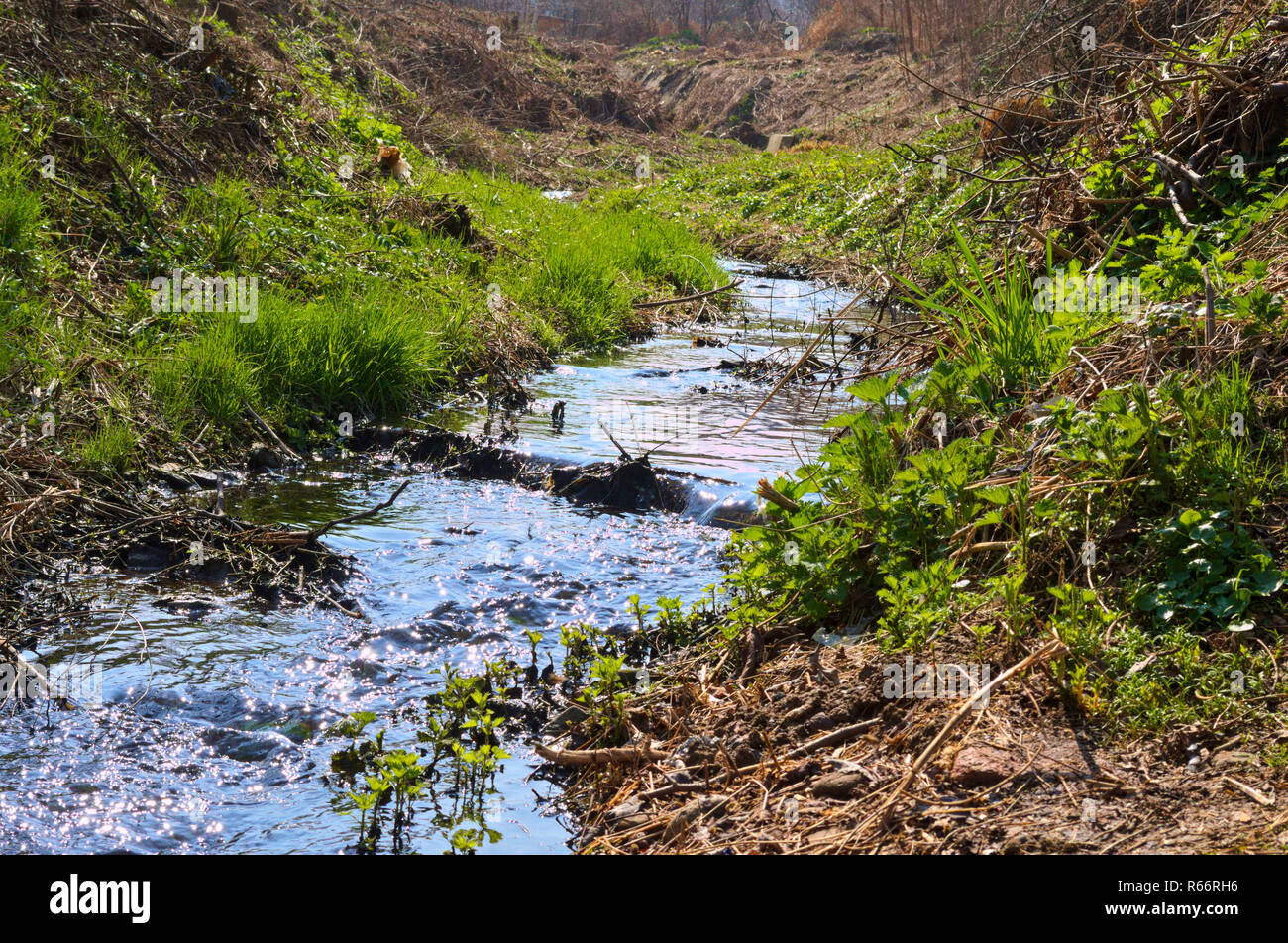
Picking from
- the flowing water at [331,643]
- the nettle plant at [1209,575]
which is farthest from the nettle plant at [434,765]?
the nettle plant at [1209,575]

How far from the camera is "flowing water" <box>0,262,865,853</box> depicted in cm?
270

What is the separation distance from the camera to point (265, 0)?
50.9 ft

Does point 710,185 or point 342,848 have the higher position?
point 710,185

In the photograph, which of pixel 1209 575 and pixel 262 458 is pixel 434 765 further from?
pixel 262 458

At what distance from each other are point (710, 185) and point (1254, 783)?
17870mm

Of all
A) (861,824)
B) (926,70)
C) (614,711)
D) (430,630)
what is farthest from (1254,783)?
(926,70)

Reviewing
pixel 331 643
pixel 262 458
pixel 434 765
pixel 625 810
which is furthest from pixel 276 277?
pixel 625 810

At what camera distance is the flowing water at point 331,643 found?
270cm

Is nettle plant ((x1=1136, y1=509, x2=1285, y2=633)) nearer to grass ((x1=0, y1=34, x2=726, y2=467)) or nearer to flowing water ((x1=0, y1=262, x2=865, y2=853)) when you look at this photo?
flowing water ((x1=0, y1=262, x2=865, y2=853))

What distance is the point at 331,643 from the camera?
3.72 m

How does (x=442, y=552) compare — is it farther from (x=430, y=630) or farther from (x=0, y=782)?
(x=0, y=782)

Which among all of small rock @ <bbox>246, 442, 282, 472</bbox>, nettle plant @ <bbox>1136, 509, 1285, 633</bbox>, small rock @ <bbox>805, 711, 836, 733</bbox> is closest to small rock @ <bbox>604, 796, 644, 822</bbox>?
small rock @ <bbox>805, 711, 836, 733</bbox>

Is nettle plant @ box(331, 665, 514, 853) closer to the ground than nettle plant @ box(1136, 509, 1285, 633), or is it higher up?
closer to the ground

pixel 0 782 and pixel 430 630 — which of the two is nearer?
pixel 0 782
